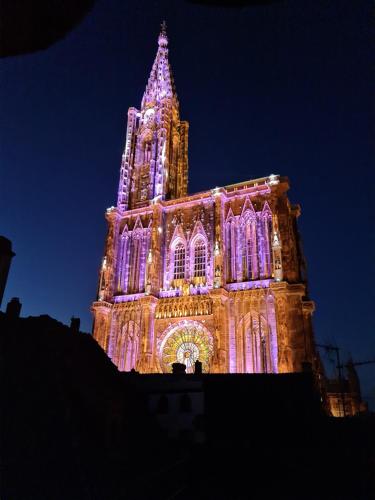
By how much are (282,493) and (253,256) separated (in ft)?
67.4

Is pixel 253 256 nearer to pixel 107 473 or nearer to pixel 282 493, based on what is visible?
pixel 282 493

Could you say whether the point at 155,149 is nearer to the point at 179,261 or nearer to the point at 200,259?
the point at 179,261

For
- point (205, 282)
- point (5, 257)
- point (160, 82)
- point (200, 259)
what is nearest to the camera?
point (5, 257)

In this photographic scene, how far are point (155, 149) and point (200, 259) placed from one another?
1540cm

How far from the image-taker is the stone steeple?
133ft

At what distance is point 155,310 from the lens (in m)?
32.8

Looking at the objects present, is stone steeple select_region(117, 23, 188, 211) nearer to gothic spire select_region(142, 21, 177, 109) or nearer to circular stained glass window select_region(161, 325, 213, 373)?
gothic spire select_region(142, 21, 177, 109)

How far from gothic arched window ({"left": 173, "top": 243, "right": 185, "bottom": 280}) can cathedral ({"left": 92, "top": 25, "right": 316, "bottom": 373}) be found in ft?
0.32

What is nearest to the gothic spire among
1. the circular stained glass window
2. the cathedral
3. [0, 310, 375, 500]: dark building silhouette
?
the cathedral

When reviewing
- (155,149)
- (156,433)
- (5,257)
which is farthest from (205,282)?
(5,257)

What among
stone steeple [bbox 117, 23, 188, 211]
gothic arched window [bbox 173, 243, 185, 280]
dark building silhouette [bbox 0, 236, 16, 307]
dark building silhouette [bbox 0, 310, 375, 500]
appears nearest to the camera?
dark building silhouette [bbox 0, 236, 16, 307]

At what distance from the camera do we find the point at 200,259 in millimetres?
33906

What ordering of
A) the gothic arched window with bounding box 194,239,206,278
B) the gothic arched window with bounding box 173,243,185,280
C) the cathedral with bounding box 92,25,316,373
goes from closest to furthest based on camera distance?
the cathedral with bounding box 92,25,316,373
the gothic arched window with bounding box 194,239,206,278
the gothic arched window with bounding box 173,243,185,280

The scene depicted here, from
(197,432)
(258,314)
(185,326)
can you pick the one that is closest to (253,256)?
(258,314)
